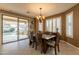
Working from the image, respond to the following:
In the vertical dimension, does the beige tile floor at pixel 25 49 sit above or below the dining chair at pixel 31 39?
below

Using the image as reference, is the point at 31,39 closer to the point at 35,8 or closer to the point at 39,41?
the point at 39,41

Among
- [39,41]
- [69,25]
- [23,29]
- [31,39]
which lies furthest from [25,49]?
[69,25]

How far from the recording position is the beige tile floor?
266 centimetres

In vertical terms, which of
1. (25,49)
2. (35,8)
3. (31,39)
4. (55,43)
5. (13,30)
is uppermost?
(35,8)

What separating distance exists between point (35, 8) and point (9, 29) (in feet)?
3.12

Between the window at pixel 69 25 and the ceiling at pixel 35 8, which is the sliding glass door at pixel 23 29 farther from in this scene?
→ the window at pixel 69 25

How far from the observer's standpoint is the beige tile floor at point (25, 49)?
2.66 meters

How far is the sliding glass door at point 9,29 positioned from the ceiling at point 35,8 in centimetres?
28

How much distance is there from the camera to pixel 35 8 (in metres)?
2.69

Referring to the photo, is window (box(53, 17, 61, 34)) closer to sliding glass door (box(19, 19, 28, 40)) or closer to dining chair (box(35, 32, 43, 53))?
dining chair (box(35, 32, 43, 53))

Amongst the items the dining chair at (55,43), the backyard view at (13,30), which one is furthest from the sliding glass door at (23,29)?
the dining chair at (55,43)

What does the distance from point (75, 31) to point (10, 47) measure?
1938 millimetres
